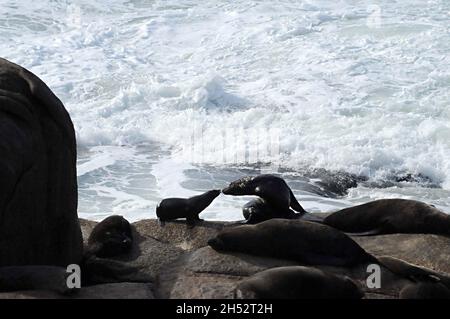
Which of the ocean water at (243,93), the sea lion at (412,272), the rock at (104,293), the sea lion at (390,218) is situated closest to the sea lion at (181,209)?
the sea lion at (390,218)

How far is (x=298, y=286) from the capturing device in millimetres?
3717

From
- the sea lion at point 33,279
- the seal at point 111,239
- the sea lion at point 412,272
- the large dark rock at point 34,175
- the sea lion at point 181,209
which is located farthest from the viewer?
the sea lion at point 181,209

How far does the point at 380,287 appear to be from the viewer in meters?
4.12

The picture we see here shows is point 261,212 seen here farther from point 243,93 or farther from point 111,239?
point 243,93

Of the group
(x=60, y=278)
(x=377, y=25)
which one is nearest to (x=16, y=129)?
(x=60, y=278)

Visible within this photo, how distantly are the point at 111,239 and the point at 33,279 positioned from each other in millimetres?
1295

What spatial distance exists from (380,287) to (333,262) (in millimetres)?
396

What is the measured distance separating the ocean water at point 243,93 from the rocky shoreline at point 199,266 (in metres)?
3.63

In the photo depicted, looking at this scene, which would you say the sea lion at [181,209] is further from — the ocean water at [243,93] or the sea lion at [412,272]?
the ocean water at [243,93]

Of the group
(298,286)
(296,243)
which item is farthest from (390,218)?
(298,286)

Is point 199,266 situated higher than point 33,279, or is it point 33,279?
point 33,279

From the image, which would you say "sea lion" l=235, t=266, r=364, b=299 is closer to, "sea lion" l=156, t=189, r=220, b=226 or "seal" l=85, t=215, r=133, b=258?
"seal" l=85, t=215, r=133, b=258

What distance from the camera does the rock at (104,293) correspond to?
3613 millimetres

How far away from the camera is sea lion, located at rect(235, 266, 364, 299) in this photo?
12.1ft
